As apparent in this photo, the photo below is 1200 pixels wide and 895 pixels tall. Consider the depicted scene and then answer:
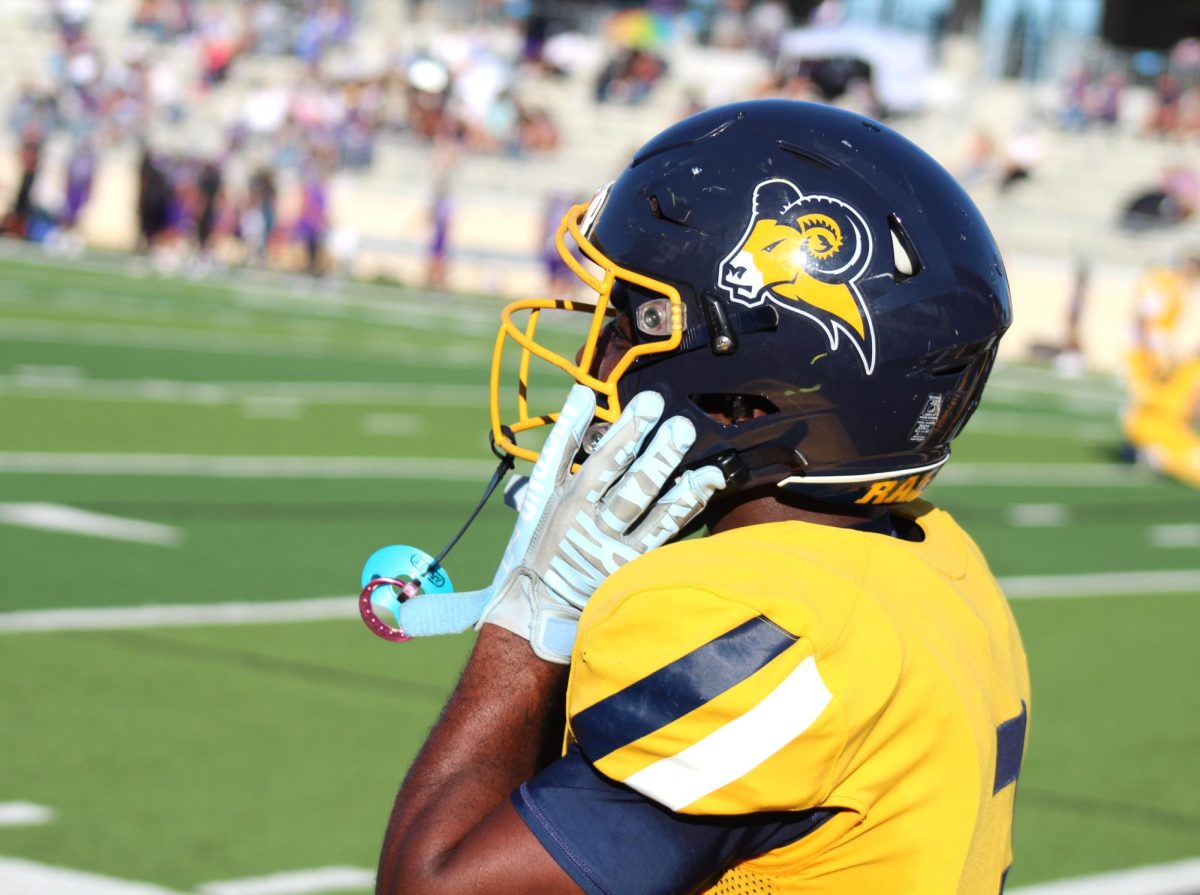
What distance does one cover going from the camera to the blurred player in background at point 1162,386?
516 inches

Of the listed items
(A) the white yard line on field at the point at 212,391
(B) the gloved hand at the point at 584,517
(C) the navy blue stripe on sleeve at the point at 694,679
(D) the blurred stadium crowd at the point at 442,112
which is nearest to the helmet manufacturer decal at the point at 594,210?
(B) the gloved hand at the point at 584,517

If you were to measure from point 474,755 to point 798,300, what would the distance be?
2.02 ft

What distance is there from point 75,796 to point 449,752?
3.04 m

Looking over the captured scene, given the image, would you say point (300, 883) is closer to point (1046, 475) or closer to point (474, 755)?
point (474, 755)

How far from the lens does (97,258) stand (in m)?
25.5

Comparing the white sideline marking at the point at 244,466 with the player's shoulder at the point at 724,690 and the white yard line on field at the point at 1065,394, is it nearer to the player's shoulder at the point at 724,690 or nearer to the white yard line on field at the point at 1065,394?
the player's shoulder at the point at 724,690

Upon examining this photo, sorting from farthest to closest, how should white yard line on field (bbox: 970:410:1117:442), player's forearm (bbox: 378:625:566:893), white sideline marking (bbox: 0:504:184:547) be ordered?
white yard line on field (bbox: 970:410:1117:442) < white sideline marking (bbox: 0:504:184:547) < player's forearm (bbox: 378:625:566:893)

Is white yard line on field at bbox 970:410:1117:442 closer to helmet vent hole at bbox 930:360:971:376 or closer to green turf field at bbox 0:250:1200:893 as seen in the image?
green turf field at bbox 0:250:1200:893

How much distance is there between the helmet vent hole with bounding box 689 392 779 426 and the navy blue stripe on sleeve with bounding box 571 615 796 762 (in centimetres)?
45

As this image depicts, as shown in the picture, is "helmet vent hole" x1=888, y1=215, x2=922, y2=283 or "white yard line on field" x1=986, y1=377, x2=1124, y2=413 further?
"white yard line on field" x1=986, y1=377, x2=1124, y2=413

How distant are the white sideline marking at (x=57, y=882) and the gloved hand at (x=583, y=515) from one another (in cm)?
240

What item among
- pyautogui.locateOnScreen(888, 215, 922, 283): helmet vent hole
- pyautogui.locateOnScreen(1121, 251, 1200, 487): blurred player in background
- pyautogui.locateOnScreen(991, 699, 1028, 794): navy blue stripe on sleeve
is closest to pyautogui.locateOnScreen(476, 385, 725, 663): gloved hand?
pyautogui.locateOnScreen(888, 215, 922, 283): helmet vent hole

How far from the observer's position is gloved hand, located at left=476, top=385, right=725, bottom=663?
1905 mm

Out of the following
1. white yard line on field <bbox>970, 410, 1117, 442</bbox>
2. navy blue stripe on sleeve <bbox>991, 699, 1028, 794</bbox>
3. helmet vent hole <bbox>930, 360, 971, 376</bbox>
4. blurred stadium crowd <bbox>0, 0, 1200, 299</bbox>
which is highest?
helmet vent hole <bbox>930, 360, 971, 376</bbox>
